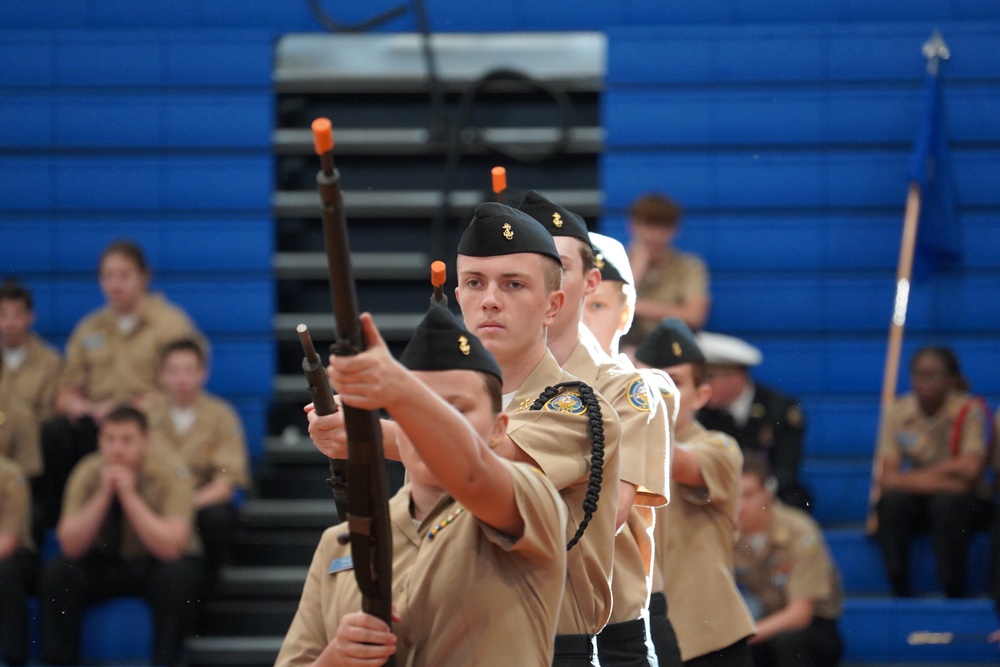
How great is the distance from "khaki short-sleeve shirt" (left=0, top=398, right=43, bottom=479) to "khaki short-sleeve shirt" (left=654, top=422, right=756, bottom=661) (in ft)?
12.4

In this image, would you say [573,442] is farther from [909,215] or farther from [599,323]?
[909,215]

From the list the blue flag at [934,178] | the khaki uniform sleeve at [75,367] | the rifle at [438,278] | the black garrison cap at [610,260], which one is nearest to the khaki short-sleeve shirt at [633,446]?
the black garrison cap at [610,260]

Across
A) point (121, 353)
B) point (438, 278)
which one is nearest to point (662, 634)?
point (438, 278)

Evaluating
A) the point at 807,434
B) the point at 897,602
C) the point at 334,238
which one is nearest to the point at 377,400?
the point at 334,238

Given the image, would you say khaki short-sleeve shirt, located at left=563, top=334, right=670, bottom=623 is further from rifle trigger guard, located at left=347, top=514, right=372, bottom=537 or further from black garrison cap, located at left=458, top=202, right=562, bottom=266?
rifle trigger guard, located at left=347, top=514, right=372, bottom=537

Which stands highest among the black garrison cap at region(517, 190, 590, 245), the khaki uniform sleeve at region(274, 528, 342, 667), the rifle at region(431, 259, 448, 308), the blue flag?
the blue flag

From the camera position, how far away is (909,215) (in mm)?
7344

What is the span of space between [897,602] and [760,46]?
124 inches

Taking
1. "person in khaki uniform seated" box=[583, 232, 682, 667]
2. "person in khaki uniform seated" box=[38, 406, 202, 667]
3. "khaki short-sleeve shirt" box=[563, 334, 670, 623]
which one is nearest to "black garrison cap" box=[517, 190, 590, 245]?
"khaki short-sleeve shirt" box=[563, 334, 670, 623]

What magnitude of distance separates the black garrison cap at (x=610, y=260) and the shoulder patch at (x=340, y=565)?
1.57 meters

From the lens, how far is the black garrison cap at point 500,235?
→ 243 cm

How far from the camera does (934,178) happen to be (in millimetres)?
7383

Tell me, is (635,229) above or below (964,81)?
below

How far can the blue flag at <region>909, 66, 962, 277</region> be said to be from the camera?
7.31 meters
